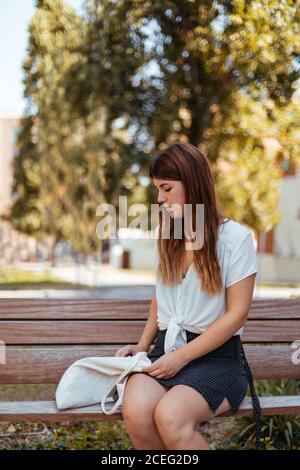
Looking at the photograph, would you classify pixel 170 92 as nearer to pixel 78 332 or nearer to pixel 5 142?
pixel 78 332

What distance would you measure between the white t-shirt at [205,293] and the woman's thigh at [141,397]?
240mm

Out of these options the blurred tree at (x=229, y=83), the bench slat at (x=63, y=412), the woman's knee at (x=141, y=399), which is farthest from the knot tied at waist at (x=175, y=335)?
the blurred tree at (x=229, y=83)

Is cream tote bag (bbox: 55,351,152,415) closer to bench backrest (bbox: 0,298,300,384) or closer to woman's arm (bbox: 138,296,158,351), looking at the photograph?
woman's arm (bbox: 138,296,158,351)

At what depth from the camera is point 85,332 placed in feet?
10.8

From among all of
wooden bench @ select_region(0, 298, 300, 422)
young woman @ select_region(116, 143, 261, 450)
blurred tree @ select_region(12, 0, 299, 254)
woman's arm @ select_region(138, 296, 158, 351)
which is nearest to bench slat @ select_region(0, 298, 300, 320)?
wooden bench @ select_region(0, 298, 300, 422)

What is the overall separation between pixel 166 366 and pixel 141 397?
158mm

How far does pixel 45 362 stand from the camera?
319 cm

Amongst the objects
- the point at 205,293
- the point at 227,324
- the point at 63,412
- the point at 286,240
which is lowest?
the point at 286,240

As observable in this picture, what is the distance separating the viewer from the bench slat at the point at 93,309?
10.7 ft

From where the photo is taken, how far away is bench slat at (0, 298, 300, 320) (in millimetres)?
3268

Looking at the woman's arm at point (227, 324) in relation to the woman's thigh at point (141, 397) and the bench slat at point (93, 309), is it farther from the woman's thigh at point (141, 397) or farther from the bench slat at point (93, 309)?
A: the bench slat at point (93, 309)

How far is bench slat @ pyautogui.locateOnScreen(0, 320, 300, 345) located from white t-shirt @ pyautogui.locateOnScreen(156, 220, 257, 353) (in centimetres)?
51

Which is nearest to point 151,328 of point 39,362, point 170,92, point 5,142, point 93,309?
point 93,309
